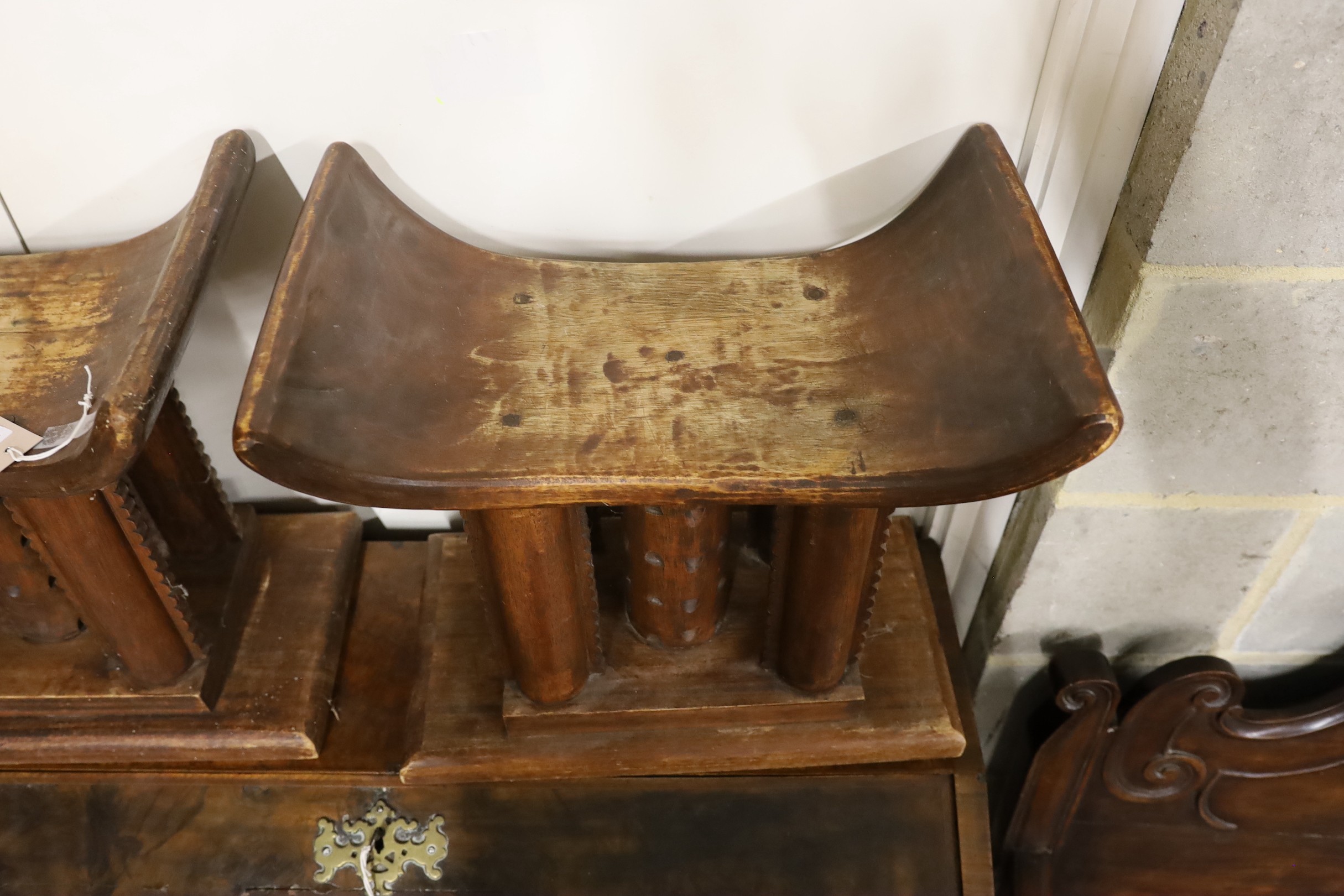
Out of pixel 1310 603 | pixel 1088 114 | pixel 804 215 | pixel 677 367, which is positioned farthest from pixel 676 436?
pixel 1310 603

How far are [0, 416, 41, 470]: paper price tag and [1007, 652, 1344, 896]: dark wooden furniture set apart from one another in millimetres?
1106

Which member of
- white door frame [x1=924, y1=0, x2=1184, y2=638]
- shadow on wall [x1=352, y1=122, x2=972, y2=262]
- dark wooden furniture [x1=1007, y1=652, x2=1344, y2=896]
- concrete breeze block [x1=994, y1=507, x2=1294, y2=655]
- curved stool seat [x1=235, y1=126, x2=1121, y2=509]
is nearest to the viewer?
curved stool seat [x1=235, y1=126, x2=1121, y2=509]

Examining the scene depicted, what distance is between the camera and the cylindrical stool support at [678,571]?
86cm

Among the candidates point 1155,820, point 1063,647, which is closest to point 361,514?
point 1063,647

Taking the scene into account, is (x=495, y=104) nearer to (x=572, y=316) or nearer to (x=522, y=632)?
(x=572, y=316)

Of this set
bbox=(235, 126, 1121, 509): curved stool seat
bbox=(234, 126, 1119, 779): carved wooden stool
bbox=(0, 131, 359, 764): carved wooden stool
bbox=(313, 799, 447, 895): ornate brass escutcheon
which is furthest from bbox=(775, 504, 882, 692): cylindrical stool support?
bbox=(0, 131, 359, 764): carved wooden stool

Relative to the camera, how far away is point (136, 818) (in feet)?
3.41

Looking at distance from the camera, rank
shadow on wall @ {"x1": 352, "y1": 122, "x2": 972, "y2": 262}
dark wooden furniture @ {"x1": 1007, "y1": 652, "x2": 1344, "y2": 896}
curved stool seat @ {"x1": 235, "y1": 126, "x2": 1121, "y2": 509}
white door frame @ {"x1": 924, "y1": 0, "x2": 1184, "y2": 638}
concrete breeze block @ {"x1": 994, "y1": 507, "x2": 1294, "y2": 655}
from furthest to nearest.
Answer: dark wooden furniture @ {"x1": 1007, "y1": 652, "x2": 1344, "y2": 896}, concrete breeze block @ {"x1": 994, "y1": 507, "x2": 1294, "y2": 655}, shadow on wall @ {"x1": 352, "y1": 122, "x2": 972, "y2": 262}, white door frame @ {"x1": 924, "y1": 0, "x2": 1184, "y2": 638}, curved stool seat @ {"x1": 235, "y1": 126, "x2": 1121, "y2": 509}

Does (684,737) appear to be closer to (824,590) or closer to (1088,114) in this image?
(824,590)

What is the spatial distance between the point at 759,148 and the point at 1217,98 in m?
0.40

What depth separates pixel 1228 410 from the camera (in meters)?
0.92

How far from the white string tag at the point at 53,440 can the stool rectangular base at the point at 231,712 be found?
359mm

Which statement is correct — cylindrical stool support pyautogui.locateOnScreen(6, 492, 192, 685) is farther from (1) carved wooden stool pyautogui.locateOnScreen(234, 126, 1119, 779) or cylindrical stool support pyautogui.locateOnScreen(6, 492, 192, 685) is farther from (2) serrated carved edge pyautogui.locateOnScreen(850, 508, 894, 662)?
(2) serrated carved edge pyautogui.locateOnScreen(850, 508, 894, 662)

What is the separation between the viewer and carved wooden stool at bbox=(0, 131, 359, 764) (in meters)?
0.76
